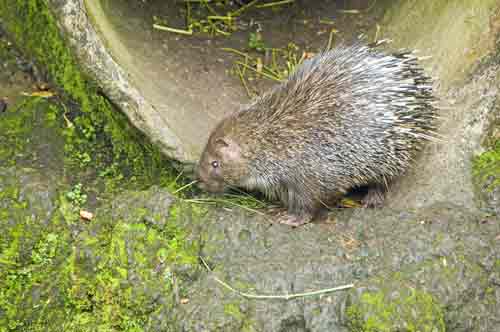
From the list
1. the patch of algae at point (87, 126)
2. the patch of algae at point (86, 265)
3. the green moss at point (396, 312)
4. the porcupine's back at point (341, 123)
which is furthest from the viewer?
the patch of algae at point (87, 126)

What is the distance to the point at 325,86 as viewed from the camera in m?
4.34

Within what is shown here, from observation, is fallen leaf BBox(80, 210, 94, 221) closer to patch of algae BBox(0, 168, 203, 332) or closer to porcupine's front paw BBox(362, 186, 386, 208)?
patch of algae BBox(0, 168, 203, 332)

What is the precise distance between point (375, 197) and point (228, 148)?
1201 mm

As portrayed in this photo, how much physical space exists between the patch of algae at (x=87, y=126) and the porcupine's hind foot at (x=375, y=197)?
1.53 m

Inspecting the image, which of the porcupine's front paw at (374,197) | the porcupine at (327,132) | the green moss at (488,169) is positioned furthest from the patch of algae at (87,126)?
the green moss at (488,169)

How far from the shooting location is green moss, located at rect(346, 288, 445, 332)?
10.8ft

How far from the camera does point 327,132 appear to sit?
4.27 meters

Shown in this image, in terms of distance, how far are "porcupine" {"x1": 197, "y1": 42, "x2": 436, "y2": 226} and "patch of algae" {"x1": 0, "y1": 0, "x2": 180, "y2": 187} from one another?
1.49 feet

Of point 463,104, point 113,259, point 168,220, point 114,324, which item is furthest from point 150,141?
point 463,104

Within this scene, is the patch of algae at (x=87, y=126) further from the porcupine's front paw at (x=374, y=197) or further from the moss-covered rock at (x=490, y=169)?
the moss-covered rock at (x=490, y=169)

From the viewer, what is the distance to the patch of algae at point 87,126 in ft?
14.8

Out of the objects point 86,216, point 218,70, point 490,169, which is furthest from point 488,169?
point 86,216

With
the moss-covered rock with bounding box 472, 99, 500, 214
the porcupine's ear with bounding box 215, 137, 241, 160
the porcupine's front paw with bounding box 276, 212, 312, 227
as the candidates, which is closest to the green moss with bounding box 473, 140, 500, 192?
the moss-covered rock with bounding box 472, 99, 500, 214

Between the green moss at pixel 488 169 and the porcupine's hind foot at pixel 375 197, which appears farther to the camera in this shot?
the porcupine's hind foot at pixel 375 197
